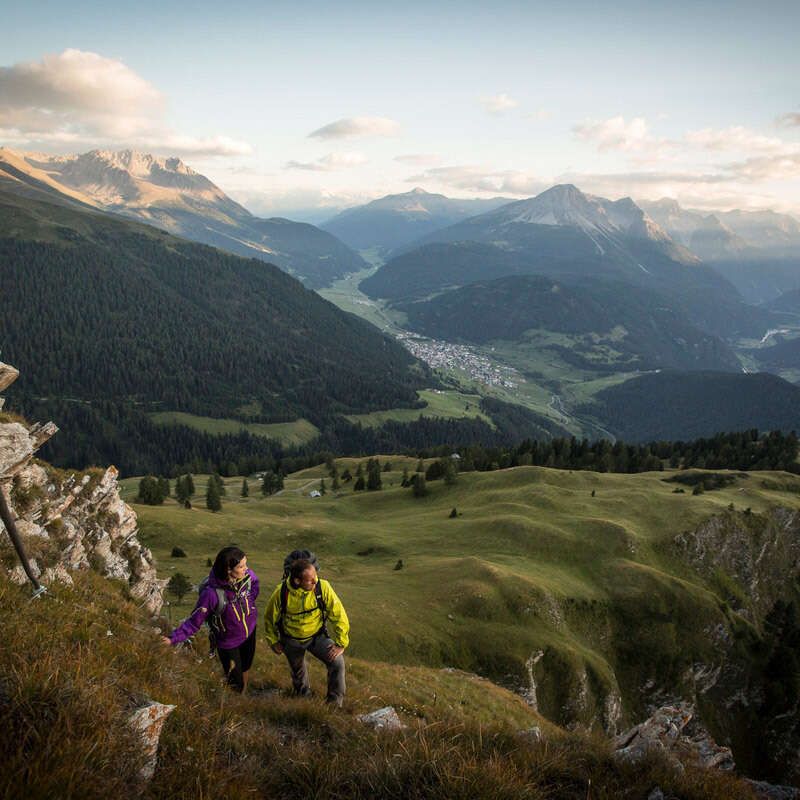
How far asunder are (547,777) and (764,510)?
96988mm

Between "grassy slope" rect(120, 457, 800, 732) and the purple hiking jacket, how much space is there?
2248 centimetres

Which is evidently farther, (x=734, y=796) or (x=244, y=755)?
(x=734, y=796)

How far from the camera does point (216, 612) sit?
1185 cm

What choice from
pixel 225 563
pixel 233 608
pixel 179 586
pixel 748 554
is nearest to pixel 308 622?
pixel 233 608

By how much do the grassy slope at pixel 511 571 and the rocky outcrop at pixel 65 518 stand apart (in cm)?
750

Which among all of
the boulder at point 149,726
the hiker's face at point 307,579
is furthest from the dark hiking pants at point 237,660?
the boulder at point 149,726

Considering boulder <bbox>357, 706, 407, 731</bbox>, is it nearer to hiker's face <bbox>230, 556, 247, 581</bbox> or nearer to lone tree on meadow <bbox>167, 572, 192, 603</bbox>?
hiker's face <bbox>230, 556, 247, 581</bbox>

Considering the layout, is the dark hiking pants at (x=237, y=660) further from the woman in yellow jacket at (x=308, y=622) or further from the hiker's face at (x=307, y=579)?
the hiker's face at (x=307, y=579)

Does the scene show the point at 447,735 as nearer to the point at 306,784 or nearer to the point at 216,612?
the point at 306,784

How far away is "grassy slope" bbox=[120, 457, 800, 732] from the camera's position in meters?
44.9

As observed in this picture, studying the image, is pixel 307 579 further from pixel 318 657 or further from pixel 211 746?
pixel 211 746

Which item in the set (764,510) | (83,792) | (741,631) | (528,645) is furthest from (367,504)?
(83,792)

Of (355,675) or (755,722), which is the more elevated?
(355,675)

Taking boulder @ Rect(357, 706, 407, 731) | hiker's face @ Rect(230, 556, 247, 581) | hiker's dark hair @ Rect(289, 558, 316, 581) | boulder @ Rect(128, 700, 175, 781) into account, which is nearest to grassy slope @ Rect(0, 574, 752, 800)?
boulder @ Rect(128, 700, 175, 781)
